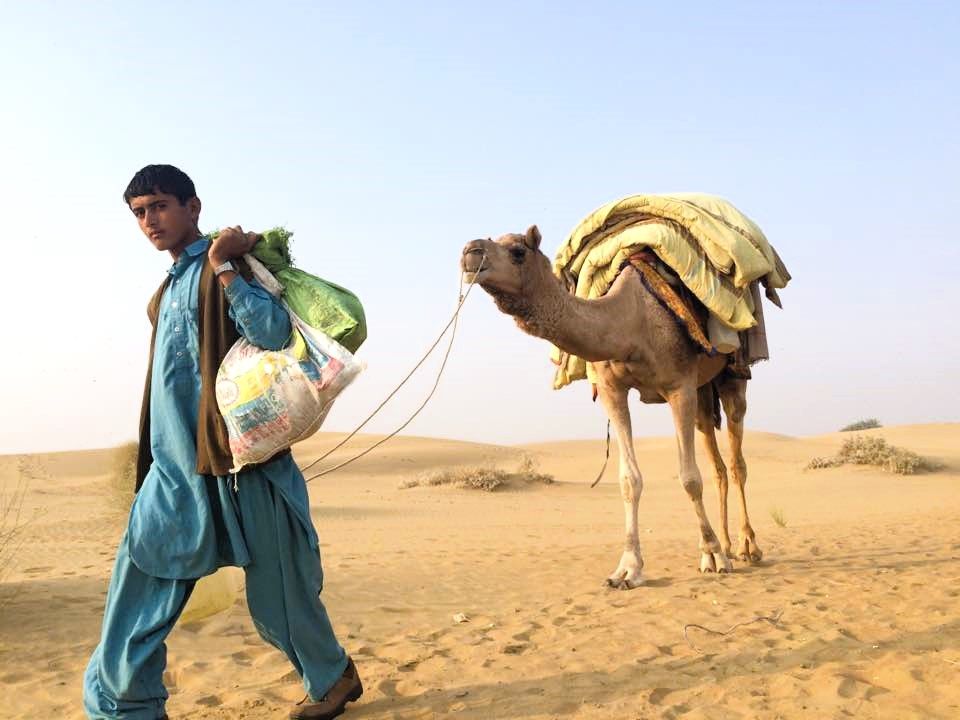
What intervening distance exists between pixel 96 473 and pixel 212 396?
2837 centimetres

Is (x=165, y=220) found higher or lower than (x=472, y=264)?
lower

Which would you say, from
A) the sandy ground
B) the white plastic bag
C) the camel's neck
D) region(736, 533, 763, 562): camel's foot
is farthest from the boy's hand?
region(736, 533, 763, 562): camel's foot

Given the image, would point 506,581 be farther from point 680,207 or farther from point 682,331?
point 680,207

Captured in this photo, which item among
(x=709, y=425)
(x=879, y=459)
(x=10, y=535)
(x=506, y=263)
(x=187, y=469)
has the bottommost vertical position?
(x=10, y=535)

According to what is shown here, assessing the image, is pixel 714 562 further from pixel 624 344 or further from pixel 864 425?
pixel 864 425

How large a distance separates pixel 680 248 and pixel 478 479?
1351cm

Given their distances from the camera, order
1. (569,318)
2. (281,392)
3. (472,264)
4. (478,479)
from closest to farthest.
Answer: (281,392) < (472,264) < (569,318) < (478,479)

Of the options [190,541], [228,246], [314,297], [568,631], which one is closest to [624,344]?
[568,631]

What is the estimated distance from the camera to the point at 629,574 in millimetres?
6195

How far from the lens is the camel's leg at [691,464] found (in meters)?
6.39

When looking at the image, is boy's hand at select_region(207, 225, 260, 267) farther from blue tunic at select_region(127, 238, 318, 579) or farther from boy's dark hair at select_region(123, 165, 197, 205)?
boy's dark hair at select_region(123, 165, 197, 205)

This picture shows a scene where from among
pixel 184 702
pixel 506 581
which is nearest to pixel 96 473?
pixel 506 581

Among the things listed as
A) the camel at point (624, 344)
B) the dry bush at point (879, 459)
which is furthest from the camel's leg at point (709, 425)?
the dry bush at point (879, 459)

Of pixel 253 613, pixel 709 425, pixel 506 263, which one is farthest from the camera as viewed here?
pixel 709 425
